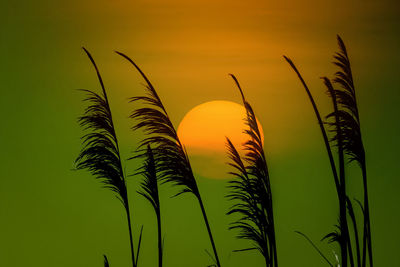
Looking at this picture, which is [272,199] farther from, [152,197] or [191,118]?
[191,118]

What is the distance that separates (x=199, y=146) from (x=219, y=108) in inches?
14.8

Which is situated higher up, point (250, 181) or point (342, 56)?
A: point (342, 56)

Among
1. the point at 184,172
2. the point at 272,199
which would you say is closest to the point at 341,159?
the point at 272,199

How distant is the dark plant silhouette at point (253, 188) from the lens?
9.21 feet

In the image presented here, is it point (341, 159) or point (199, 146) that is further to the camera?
point (199, 146)

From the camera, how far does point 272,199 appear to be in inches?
114

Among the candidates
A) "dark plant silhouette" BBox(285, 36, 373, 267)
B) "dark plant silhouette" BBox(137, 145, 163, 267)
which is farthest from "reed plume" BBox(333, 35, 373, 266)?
"dark plant silhouette" BBox(137, 145, 163, 267)

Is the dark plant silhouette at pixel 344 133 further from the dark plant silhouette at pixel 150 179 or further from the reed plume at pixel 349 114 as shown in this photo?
the dark plant silhouette at pixel 150 179

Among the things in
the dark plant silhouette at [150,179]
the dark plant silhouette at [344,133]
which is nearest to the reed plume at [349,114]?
the dark plant silhouette at [344,133]

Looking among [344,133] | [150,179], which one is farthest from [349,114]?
[150,179]

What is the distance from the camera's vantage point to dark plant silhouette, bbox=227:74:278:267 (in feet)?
9.21

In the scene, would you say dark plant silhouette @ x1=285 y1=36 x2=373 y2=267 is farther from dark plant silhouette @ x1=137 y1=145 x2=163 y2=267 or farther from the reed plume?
dark plant silhouette @ x1=137 y1=145 x2=163 y2=267

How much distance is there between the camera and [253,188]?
2.84 metres

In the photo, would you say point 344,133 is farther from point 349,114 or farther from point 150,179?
point 150,179
